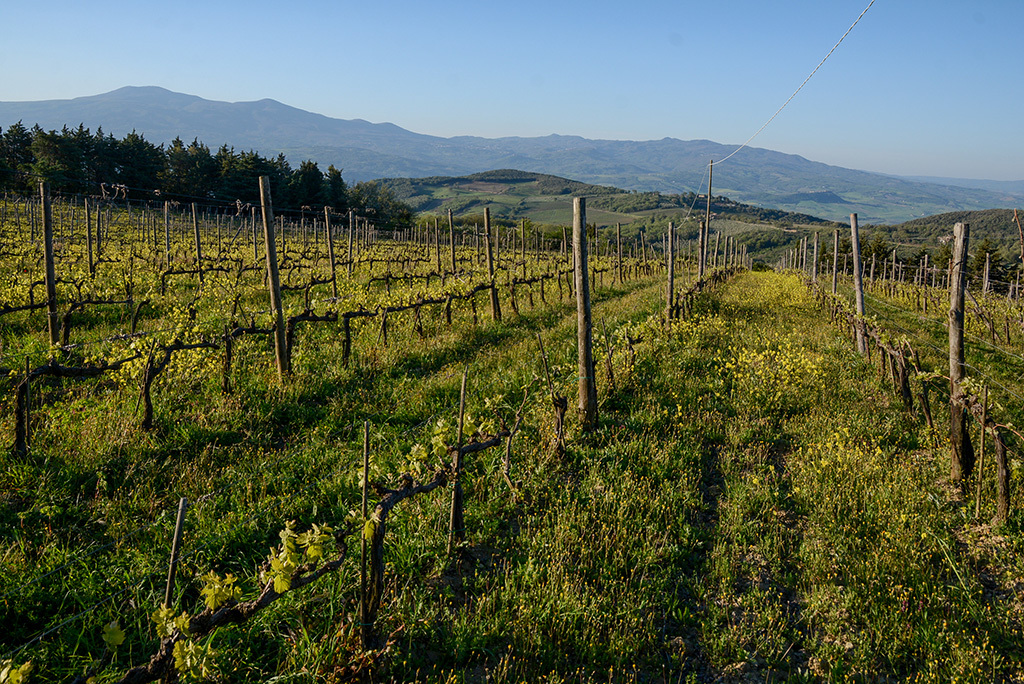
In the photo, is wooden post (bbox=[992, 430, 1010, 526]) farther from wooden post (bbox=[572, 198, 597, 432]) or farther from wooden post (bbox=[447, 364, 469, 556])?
wooden post (bbox=[447, 364, 469, 556])

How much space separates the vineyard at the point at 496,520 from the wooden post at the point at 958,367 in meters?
0.15

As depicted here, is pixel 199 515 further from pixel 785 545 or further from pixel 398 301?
pixel 398 301

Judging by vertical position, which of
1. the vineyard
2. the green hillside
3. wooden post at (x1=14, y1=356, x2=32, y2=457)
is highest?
the green hillside

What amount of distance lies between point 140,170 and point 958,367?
74073 mm

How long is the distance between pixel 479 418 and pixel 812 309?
19944mm

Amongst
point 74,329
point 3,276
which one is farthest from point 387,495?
point 3,276

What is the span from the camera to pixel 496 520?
5.33 metres

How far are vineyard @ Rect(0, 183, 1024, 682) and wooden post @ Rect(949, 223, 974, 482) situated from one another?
0.15 metres

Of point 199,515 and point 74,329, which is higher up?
point 74,329

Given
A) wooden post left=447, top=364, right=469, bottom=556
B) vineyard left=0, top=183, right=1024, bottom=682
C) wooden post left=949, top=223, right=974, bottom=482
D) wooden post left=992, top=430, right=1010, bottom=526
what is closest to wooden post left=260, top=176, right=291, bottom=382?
vineyard left=0, top=183, right=1024, bottom=682

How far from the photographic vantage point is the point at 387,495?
4.08 meters

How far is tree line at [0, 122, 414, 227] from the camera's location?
50.8 meters

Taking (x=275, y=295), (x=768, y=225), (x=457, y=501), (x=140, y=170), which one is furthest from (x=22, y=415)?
(x=768, y=225)

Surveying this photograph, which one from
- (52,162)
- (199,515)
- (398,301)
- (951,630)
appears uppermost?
(52,162)
